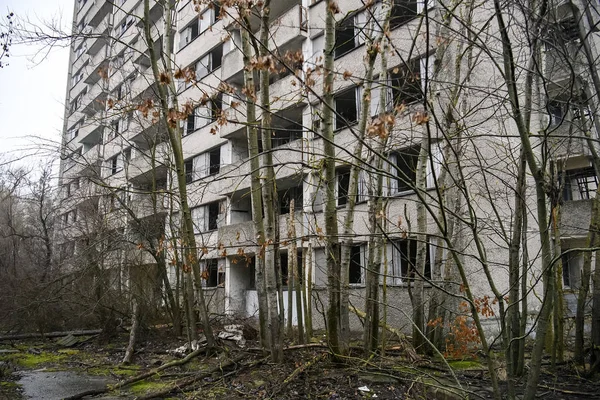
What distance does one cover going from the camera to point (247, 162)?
16.2 meters

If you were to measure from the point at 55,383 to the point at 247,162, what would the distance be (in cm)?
994

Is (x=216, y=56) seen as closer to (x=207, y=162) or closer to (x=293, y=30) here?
(x=207, y=162)

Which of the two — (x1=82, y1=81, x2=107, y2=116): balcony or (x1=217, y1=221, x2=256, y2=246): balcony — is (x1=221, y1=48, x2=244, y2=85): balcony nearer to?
(x1=82, y1=81, x2=107, y2=116): balcony

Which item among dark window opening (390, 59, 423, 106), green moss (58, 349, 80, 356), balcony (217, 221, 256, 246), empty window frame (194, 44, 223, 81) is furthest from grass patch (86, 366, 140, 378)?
empty window frame (194, 44, 223, 81)

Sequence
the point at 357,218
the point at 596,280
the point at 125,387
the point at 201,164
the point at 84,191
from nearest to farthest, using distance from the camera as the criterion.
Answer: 1. the point at 596,280
2. the point at 125,387
3. the point at 357,218
4. the point at 84,191
5. the point at 201,164

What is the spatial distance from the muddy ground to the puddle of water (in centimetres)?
6

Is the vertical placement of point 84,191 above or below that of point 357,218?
above

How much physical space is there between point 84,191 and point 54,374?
844 cm

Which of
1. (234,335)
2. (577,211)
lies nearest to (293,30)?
(577,211)

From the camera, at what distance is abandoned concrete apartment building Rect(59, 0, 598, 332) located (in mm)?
7270

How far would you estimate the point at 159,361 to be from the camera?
902 cm

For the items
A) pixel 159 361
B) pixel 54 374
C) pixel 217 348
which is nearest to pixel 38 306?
pixel 54 374

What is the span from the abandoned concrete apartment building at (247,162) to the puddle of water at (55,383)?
10.6ft

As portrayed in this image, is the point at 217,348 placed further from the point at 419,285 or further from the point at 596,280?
the point at 596,280
